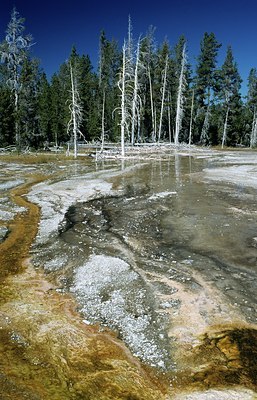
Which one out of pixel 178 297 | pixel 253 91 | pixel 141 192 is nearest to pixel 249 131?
pixel 253 91

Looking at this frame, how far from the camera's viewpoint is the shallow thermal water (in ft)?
16.7

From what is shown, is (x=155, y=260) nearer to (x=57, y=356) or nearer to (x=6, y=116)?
(x=57, y=356)

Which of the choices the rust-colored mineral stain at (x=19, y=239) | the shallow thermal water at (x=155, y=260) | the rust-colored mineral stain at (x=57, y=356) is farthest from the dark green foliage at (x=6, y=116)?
the rust-colored mineral stain at (x=57, y=356)

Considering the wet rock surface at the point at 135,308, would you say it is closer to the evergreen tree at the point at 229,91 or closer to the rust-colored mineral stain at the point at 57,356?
the rust-colored mineral stain at the point at 57,356

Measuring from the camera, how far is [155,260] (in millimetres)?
7223

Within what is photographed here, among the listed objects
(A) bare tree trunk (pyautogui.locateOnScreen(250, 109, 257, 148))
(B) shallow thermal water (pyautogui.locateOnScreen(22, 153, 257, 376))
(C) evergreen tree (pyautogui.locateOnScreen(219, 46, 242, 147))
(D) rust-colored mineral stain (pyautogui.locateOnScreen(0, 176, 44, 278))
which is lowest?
(D) rust-colored mineral stain (pyautogui.locateOnScreen(0, 176, 44, 278))

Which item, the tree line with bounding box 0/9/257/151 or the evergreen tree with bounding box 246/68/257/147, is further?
the evergreen tree with bounding box 246/68/257/147

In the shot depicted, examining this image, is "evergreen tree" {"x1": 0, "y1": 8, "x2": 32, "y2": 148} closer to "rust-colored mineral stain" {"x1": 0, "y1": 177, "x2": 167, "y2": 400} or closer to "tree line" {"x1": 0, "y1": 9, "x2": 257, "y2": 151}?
"tree line" {"x1": 0, "y1": 9, "x2": 257, "y2": 151}

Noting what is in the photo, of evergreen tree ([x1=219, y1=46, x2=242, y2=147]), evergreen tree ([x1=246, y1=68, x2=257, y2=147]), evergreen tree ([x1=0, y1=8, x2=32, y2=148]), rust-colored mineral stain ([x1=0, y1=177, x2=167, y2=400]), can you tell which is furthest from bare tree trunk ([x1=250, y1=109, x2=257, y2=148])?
rust-colored mineral stain ([x1=0, y1=177, x2=167, y2=400])

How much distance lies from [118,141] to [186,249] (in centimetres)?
4449

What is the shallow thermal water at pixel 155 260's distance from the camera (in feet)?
16.7

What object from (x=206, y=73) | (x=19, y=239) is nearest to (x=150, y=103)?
(x=206, y=73)

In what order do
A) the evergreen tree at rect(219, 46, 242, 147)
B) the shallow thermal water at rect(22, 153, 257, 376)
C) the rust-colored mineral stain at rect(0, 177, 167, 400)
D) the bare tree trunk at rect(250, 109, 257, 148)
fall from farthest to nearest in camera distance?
the bare tree trunk at rect(250, 109, 257, 148) → the evergreen tree at rect(219, 46, 242, 147) → the shallow thermal water at rect(22, 153, 257, 376) → the rust-colored mineral stain at rect(0, 177, 167, 400)

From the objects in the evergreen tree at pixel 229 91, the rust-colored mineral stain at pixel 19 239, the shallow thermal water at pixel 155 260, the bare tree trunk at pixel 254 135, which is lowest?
the rust-colored mineral stain at pixel 19 239
